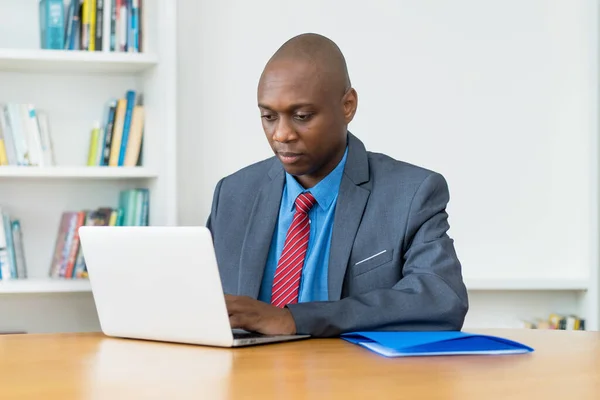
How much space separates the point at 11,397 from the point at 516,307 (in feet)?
9.04

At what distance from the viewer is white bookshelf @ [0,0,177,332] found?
3.09 metres

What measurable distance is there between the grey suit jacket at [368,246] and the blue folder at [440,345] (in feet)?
0.42

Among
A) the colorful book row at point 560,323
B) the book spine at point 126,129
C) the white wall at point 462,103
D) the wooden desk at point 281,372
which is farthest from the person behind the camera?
the colorful book row at point 560,323

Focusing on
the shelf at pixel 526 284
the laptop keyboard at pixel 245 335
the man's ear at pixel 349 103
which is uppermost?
the man's ear at pixel 349 103

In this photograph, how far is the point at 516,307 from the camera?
11.8 ft

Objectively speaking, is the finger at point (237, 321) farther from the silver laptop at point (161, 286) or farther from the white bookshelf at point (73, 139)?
the white bookshelf at point (73, 139)

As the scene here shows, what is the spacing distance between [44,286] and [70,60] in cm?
76

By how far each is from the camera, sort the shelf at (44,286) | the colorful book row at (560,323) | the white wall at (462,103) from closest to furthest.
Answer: the shelf at (44,286) < the white wall at (462,103) < the colorful book row at (560,323)

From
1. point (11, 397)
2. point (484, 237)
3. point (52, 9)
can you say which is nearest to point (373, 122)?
point (484, 237)

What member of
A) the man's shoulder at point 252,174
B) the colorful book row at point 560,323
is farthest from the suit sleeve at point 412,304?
the colorful book row at point 560,323

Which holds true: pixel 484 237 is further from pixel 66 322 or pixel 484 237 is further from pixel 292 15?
A: pixel 66 322

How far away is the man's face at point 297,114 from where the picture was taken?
2018 mm

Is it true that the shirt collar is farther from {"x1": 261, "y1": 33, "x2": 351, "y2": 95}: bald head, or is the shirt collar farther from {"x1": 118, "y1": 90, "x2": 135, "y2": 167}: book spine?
{"x1": 118, "y1": 90, "x2": 135, "y2": 167}: book spine

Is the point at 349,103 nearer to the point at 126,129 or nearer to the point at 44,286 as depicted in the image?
the point at 126,129
